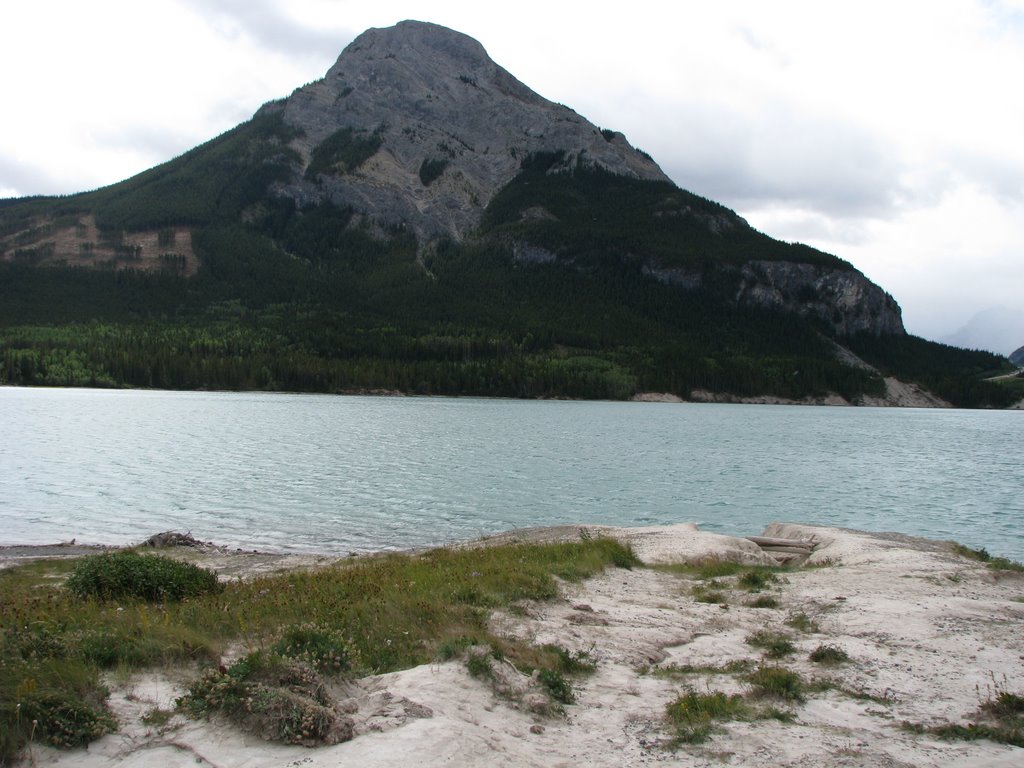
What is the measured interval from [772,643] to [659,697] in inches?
160

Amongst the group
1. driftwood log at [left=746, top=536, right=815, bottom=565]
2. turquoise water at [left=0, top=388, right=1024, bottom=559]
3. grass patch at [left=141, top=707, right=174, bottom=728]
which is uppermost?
grass patch at [left=141, top=707, right=174, bottom=728]

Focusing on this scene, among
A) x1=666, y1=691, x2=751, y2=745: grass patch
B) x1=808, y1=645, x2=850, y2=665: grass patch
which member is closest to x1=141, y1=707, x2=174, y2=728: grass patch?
x1=666, y1=691, x2=751, y2=745: grass patch

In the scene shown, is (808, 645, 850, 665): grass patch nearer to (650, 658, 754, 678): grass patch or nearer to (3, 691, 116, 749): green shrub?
(650, 658, 754, 678): grass patch

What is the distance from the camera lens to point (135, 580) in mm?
15898

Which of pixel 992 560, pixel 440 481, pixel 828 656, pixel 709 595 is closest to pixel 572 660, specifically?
pixel 828 656

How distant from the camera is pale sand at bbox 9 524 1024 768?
877 cm

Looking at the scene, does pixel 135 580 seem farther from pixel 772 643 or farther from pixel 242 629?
pixel 772 643

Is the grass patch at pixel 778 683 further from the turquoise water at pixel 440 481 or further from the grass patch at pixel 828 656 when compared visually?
the turquoise water at pixel 440 481

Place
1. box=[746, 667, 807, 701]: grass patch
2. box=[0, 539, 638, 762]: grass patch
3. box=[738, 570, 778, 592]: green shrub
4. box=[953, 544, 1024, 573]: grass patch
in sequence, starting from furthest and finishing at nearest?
1. box=[953, 544, 1024, 573]: grass patch
2. box=[738, 570, 778, 592]: green shrub
3. box=[746, 667, 807, 701]: grass patch
4. box=[0, 539, 638, 762]: grass patch

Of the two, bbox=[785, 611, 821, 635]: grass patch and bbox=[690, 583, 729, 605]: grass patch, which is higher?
bbox=[785, 611, 821, 635]: grass patch

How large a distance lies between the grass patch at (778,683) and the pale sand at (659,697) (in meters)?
0.25

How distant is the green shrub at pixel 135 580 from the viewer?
15.6m

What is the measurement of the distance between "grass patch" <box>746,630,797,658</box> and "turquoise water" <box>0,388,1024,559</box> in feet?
65.8

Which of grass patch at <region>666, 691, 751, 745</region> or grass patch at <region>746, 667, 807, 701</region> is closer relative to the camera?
grass patch at <region>666, 691, 751, 745</region>
